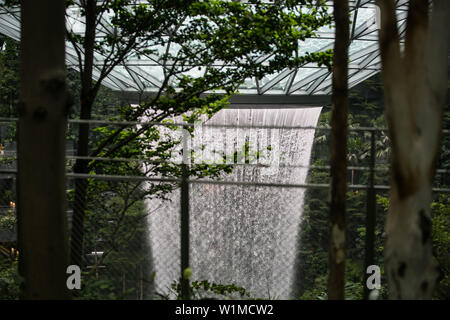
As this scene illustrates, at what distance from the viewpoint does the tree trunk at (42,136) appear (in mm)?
2709

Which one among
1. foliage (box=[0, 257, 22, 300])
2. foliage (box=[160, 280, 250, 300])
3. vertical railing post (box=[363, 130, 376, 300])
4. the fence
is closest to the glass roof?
the fence

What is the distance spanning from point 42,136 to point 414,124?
2.23 m

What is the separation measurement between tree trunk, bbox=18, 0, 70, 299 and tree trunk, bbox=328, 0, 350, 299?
5.71ft

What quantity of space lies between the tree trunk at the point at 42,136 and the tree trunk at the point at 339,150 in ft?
5.71

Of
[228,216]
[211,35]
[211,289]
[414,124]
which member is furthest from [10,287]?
[228,216]

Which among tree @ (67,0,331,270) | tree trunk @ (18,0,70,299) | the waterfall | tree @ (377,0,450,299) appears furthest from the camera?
the waterfall

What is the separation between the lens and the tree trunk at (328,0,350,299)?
9.25 ft

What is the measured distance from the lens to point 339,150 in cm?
288

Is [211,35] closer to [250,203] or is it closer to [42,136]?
[42,136]

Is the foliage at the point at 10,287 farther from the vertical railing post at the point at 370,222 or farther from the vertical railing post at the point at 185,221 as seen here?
the vertical railing post at the point at 370,222

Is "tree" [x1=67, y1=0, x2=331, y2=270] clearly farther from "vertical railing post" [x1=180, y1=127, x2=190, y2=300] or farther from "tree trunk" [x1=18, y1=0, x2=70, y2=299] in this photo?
"tree trunk" [x1=18, y1=0, x2=70, y2=299]

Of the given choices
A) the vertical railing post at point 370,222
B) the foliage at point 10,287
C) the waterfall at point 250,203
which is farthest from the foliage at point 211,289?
the waterfall at point 250,203
